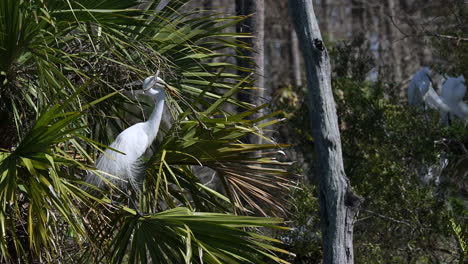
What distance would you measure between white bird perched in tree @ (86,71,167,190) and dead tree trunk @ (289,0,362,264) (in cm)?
144

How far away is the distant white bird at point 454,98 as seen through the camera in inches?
341

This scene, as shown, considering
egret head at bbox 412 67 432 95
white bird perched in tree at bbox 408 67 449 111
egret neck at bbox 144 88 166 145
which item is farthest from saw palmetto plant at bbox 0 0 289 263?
egret head at bbox 412 67 432 95

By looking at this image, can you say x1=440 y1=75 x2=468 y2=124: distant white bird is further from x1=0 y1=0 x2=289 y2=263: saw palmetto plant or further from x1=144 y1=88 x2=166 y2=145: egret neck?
x1=144 y1=88 x2=166 y2=145: egret neck

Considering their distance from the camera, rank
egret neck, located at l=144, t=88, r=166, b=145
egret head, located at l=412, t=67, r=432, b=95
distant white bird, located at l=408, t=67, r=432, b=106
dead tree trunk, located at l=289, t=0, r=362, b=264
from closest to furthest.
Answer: egret neck, located at l=144, t=88, r=166, b=145 → dead tree trunk, located at l=289, t=0, r=362, b=264 → distant white bird, located at l=408, t=67, r=432, b=106 → egret head, located at l=412, t=67, r=432, b=95

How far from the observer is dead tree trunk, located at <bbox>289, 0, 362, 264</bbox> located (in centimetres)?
534

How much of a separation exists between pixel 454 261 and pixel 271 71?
12329mm

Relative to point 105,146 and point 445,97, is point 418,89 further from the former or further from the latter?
point 105,146

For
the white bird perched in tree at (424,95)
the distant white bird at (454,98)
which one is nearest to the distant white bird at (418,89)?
the white bird perched in tree at (424,95)

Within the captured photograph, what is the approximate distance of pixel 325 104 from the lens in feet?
18.1

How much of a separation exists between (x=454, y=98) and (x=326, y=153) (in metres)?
3.83

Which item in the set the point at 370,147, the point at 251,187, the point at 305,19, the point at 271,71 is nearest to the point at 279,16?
the point at 271,71

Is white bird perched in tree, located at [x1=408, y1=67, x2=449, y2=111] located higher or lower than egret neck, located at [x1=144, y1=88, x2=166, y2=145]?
lower

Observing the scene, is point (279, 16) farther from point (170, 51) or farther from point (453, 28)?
point (170, 51)

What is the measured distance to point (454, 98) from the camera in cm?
866
